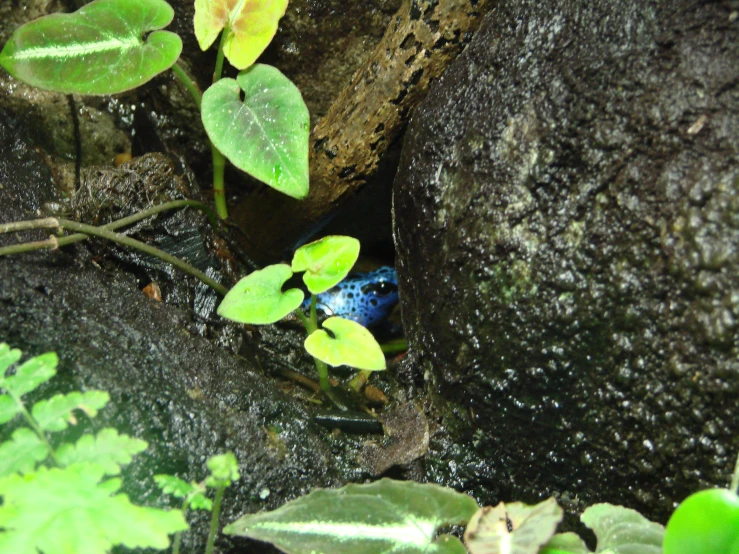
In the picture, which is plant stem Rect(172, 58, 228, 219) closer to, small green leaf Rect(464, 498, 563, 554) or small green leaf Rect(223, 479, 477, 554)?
small green leaf Rect(223, 479, 477, 554)

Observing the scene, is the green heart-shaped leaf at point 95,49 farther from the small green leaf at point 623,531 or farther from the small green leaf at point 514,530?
the small green leaf at point 623,531

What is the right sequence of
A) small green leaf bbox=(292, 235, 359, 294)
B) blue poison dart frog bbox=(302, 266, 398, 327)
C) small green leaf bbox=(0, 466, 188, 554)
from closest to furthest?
small green leaf bbox=(0, 466, 188, 554), small green leaf bbox=(292, 235, 359, 294), blue poison dart frog bbox=(302, 266, 398, 327)

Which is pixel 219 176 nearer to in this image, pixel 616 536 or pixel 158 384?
pixel 158 384

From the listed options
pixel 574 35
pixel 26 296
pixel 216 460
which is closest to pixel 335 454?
pixel 216 460

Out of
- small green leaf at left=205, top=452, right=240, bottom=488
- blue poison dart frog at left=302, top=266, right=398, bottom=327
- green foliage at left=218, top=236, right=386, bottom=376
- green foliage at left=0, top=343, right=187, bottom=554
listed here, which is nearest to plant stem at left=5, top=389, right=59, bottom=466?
green foliage at left=0, top=343, right=187, bottom=554

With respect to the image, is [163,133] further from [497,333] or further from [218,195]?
[497,333]

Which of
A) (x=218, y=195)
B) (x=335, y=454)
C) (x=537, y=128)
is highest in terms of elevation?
(x=537, y=128)

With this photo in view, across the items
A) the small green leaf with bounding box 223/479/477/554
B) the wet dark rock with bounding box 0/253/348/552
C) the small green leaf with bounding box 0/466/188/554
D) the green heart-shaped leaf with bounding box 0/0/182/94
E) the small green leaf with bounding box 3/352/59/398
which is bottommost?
the wet dark rock with bounding box 0/253/348/552
